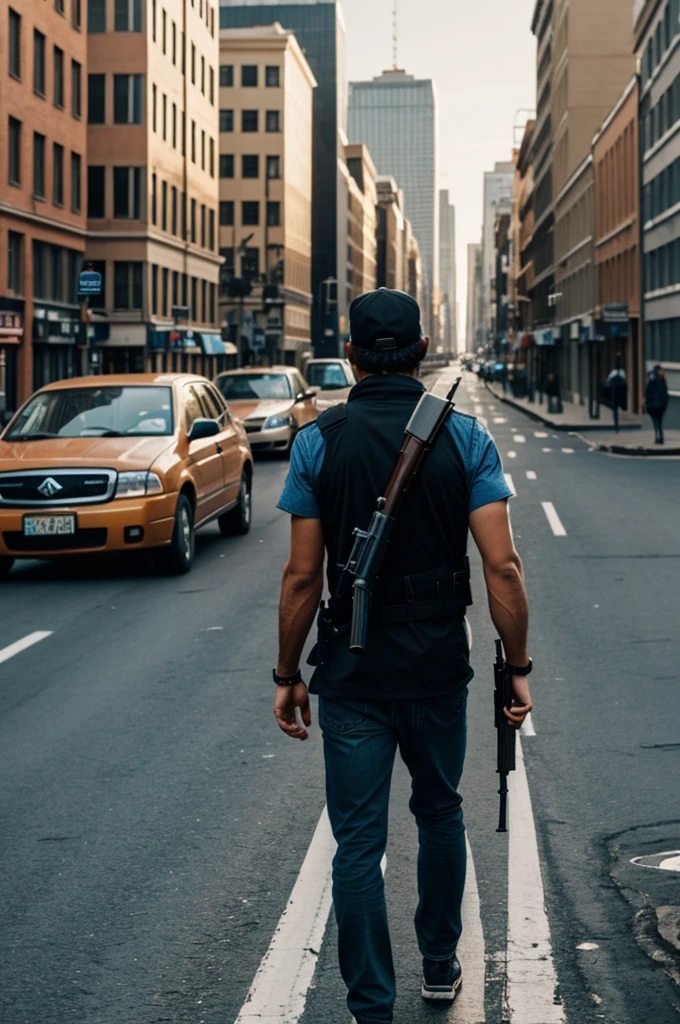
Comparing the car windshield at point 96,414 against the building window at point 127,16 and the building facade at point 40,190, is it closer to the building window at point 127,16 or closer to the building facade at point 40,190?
the building facade at point 40,190

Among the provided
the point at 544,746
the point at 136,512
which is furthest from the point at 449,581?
the point at 136,512

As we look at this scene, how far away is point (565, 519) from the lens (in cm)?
1873

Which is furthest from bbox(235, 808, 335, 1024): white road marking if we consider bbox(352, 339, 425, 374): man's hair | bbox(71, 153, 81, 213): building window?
bbox(71, 153, 81, 213): building window

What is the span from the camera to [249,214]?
11050 cm

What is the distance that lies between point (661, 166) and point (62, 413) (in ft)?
131

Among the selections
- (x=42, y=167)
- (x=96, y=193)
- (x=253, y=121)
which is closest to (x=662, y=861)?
(x=42, y=167)

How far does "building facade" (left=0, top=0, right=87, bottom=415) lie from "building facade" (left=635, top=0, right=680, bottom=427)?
1852 centimetres

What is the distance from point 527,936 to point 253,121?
110235 mm

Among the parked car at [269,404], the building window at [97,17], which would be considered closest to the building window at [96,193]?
the building window at [97,17]

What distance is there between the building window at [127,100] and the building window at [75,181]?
10379 millimetres

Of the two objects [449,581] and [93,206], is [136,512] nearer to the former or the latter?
[449,581]

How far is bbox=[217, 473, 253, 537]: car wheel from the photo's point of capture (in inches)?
667

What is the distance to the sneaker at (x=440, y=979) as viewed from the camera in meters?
4.19

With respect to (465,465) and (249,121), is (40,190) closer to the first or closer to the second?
(465,465)
